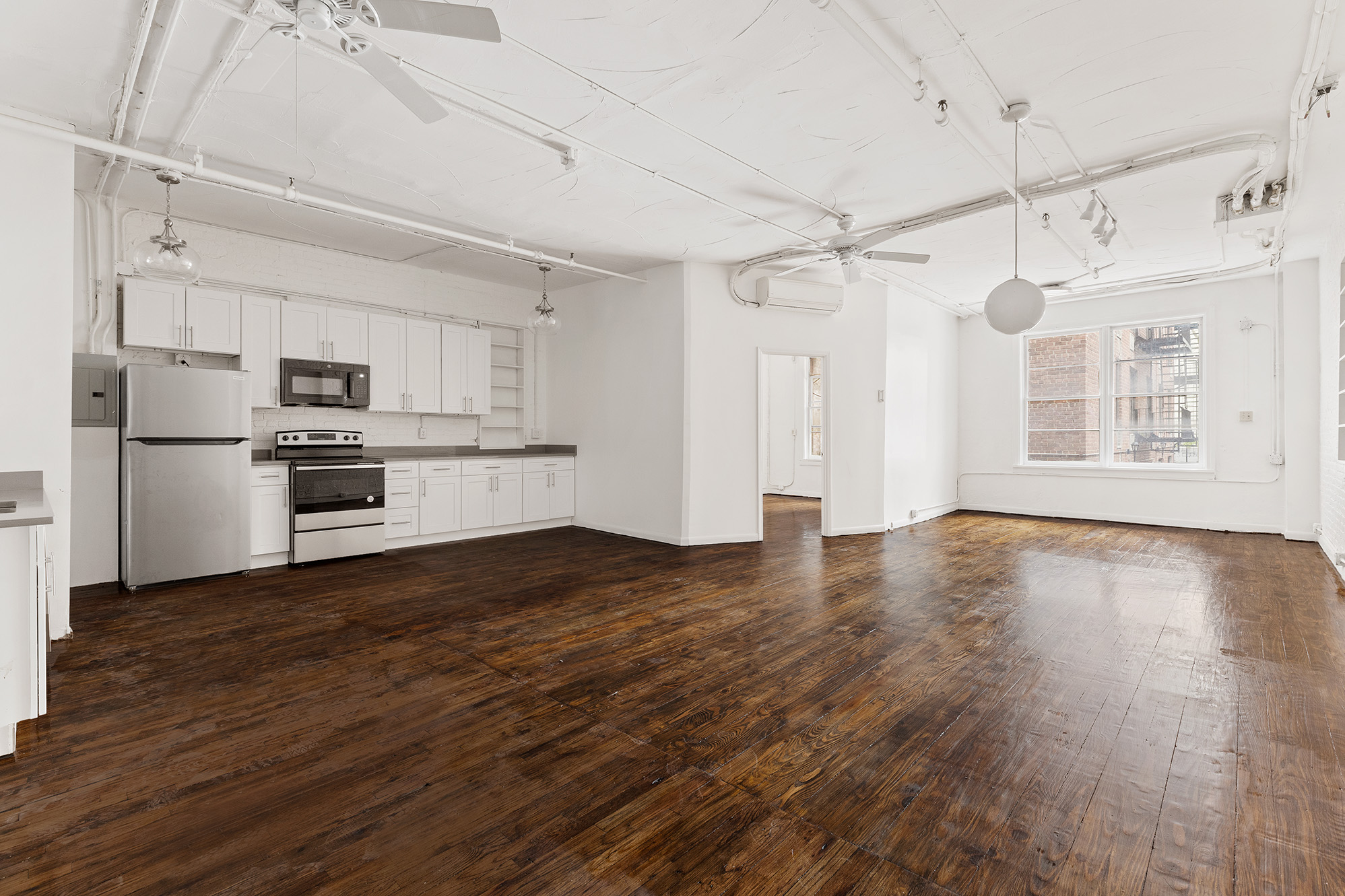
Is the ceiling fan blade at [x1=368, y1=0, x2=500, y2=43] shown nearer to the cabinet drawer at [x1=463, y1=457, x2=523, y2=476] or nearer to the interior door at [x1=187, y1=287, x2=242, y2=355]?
the interior door at [x1=187, y1=287, x2=242, y2=355]

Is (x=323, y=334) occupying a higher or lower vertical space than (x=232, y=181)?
lower

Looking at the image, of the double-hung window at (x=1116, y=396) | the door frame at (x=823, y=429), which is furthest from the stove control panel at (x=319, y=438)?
the double-hung window at (x=1116, y=396)

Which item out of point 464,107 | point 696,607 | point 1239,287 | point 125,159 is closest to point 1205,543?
point 1239,287

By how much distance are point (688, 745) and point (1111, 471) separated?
8015 mm

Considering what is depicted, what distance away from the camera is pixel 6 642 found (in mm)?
2275

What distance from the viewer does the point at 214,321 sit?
5.29 metres

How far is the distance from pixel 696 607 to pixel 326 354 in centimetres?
441

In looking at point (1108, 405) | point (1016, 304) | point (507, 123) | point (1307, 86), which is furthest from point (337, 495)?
point (1108, 405)

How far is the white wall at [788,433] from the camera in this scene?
10.6 meters

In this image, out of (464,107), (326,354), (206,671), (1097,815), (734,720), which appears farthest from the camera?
(326,354)

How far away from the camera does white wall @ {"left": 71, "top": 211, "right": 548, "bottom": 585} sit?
4645 millimetres

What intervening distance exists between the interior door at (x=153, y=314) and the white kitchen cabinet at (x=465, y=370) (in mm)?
2289

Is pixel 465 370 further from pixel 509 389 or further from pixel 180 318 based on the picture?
pixel 180 318

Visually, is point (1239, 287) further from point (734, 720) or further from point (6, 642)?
point (6, 642)
